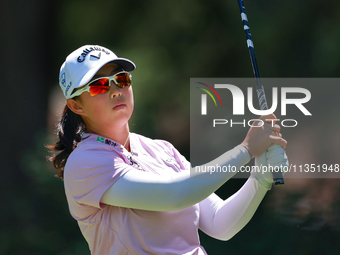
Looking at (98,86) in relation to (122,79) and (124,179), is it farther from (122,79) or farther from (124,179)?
(124,179)

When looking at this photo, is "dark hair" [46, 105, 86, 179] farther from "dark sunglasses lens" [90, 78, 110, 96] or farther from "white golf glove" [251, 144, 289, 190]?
"white golf glove" [251, 144, 289, 190]

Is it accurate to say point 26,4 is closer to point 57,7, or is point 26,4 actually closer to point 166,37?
point 57,7

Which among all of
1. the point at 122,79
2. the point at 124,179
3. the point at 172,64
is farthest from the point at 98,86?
the point at 172,64

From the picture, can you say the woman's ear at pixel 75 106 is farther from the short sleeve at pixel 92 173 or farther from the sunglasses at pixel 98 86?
the short sleeve at pixel 92 173

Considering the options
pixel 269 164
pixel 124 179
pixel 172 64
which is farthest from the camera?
pixel 172 64

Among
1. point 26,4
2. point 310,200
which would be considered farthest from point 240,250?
point 26,4

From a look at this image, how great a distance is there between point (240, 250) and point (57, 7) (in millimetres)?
3022

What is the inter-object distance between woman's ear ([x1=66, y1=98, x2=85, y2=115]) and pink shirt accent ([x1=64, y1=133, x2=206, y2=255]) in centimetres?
11

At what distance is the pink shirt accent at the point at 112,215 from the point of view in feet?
4.36

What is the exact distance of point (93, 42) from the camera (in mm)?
3762

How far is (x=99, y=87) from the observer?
4.77ft

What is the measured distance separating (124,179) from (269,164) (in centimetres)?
55

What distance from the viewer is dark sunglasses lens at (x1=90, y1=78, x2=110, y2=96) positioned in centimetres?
145

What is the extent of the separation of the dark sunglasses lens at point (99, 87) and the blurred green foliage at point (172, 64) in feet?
7.15
